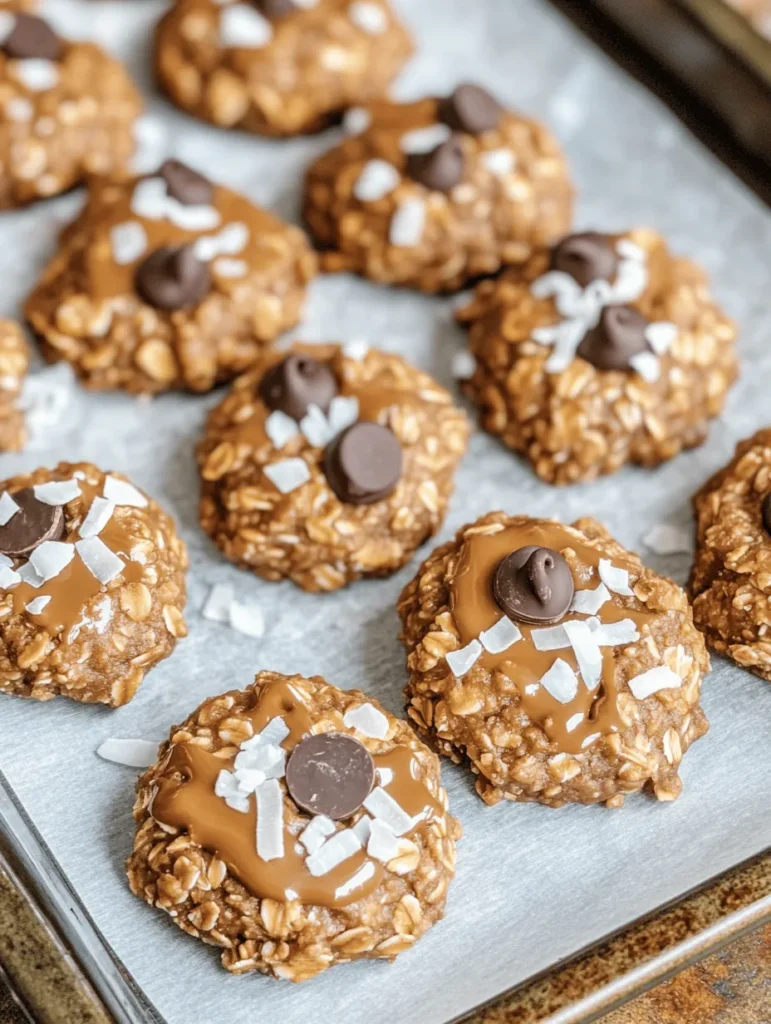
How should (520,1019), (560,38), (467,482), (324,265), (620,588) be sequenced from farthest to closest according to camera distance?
(560,38), (324,265), (467,482), (620,588), (520,1019)

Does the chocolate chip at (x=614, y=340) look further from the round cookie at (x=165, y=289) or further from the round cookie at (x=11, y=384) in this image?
the round cookie at (x=11, y=384)

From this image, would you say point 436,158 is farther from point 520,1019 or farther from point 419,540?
point 520,1019

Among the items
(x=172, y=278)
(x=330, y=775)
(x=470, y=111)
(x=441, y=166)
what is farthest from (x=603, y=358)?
(x=330, y=775)

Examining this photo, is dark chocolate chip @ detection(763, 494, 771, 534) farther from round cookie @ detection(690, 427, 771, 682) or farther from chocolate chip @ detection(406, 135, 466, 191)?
chocolate chip @ detection(406, 135, 466, 191)

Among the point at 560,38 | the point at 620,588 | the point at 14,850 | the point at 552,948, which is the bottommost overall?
the point at 14,850

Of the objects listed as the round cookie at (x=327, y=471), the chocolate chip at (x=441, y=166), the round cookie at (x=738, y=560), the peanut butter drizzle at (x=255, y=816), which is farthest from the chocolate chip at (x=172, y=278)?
the round cookie at (x=738, y=560)

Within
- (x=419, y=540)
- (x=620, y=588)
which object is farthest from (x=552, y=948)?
(x=419, y=540)
